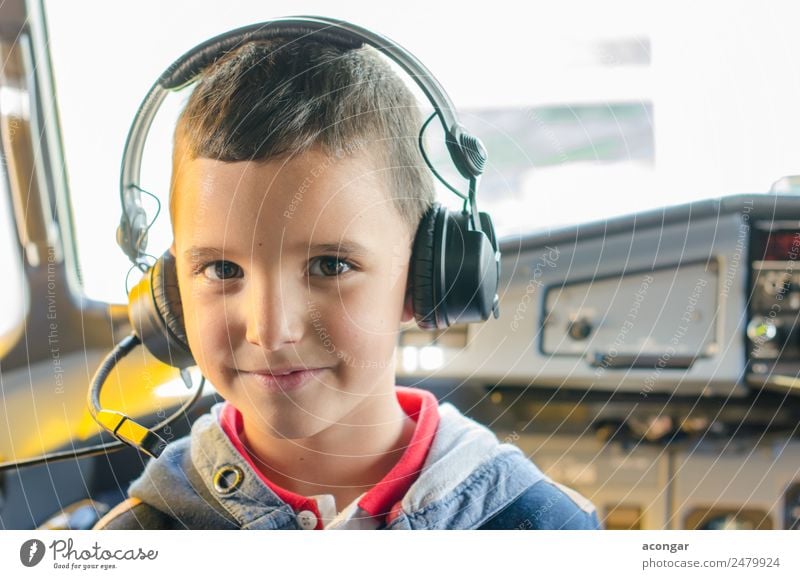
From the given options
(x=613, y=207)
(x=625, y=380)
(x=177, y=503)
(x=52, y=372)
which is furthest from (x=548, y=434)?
(x=52, y=372)

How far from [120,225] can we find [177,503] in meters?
0.20

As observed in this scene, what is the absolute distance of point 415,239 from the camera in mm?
466

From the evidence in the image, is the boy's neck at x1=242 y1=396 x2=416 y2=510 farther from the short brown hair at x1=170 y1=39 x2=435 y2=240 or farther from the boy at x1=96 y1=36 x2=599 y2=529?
the short brown hair at x1=170 y1=39 x2=435 y2=240

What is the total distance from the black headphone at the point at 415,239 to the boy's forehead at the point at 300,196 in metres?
0.04

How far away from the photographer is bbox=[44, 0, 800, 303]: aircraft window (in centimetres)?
50

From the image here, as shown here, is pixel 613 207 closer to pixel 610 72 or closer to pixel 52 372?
pixel 610 72

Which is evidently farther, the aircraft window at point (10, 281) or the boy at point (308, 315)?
the aircraft window at point (10, 281)

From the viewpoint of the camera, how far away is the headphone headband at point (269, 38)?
0.48 metres

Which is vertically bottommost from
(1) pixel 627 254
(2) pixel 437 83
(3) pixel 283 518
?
(3) pixel 283 518

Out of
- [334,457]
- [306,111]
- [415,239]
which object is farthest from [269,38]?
[334,457]

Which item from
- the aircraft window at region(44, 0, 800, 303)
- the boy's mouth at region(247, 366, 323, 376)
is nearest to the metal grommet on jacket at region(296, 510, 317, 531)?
the boy's mouth at region(247, 366, 323, 376)

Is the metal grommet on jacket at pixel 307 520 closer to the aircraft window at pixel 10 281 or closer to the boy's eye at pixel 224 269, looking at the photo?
the boy's eye at pixel 224 269

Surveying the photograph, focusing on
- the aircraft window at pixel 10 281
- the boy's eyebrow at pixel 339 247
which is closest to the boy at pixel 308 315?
the boy's eyebrow at pixel 339 247

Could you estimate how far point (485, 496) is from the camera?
0.50 meters
